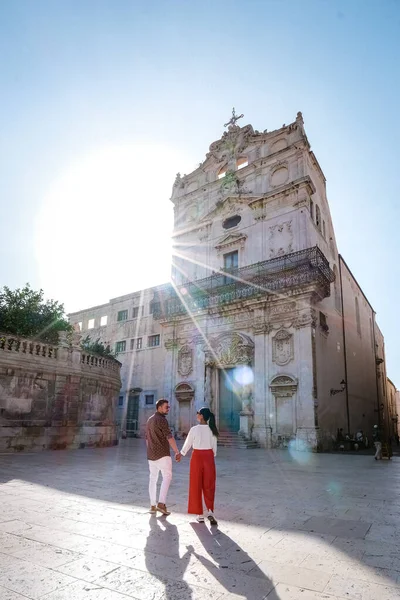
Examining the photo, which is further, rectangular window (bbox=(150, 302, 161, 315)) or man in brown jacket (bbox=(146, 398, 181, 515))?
rectangular window (bbox=(150, 302, 161, 315))

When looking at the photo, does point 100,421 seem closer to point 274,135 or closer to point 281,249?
point 281,249

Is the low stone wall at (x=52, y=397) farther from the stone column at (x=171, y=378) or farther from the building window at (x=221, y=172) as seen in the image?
the building window at (x=221, y=172)

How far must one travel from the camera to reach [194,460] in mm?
5281

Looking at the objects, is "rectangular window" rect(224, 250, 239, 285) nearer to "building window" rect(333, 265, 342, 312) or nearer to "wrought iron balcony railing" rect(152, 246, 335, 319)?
"wrought iron balcony railing" rect(152, 246, 335, 319)

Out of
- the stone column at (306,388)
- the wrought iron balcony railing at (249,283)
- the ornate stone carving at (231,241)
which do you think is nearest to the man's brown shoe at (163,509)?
the stone column at (306,388)

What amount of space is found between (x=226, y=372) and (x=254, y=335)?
9.95 feet

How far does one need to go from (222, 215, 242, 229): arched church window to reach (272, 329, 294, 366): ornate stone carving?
9123 millimetres

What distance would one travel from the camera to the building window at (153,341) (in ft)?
94.0

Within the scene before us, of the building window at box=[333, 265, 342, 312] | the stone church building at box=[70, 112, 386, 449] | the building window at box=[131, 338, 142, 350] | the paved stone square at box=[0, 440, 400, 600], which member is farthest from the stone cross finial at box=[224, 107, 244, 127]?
the paved stone square at box=[0, 440, 400, 600]

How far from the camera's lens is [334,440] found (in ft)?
66.7

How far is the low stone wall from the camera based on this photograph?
44.9 ft

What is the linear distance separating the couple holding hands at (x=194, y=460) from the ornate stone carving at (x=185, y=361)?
18793 millimetres

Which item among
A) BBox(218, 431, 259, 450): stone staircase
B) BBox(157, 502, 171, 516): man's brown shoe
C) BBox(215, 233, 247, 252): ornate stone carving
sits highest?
BBox(215, 233, 247, 252): ornate stone carving

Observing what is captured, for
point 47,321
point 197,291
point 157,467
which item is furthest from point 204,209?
point 157,467
